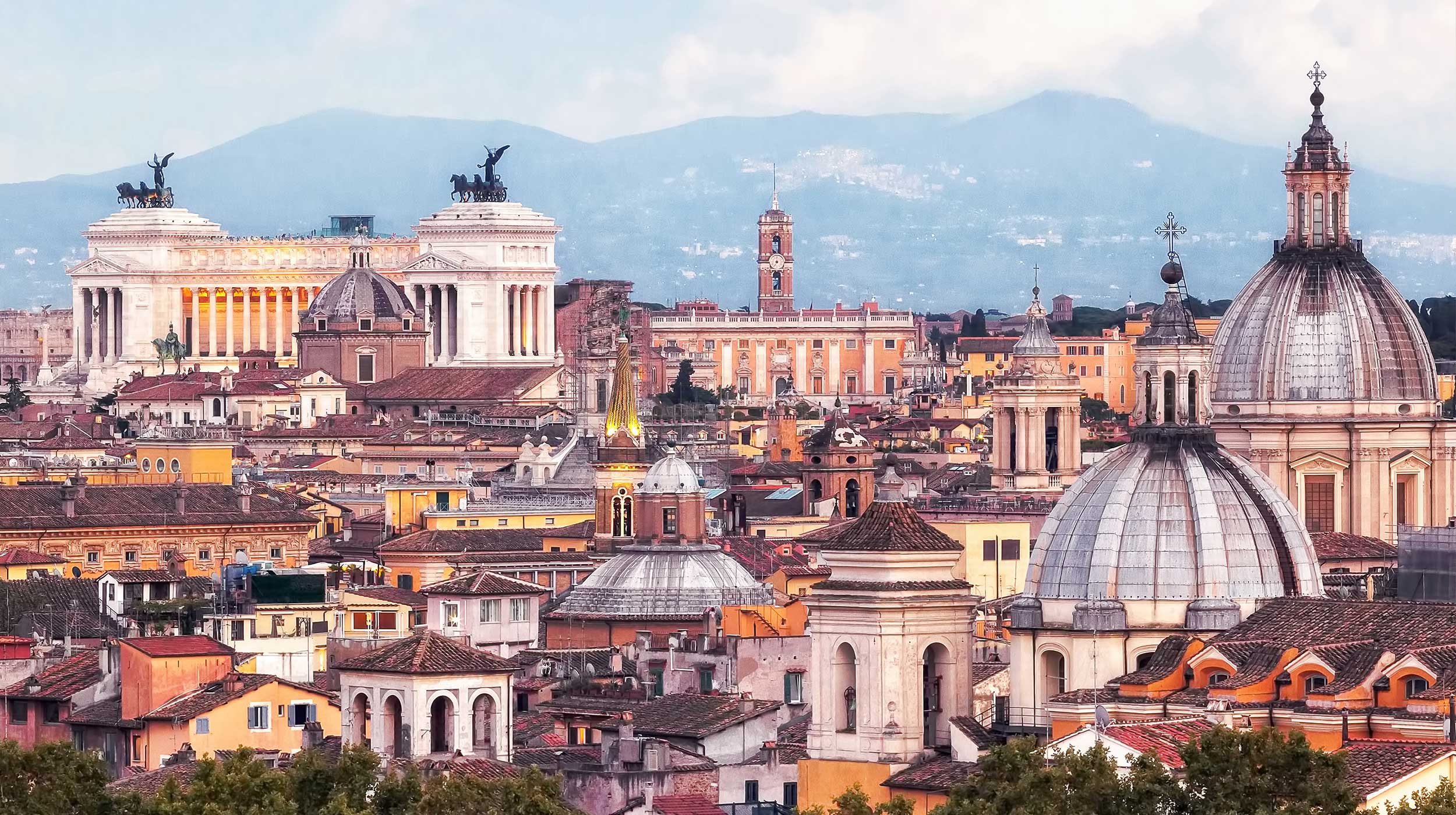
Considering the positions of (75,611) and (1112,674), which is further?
(75,611)

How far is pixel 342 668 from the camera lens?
141ft

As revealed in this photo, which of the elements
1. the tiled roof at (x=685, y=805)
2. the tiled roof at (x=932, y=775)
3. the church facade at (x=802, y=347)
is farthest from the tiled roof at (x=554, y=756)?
the church facade at (x=802, y=347)

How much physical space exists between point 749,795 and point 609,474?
107ft

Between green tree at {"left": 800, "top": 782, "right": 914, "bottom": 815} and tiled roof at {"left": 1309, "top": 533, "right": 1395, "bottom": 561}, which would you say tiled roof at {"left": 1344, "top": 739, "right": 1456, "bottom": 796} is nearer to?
green tree at {"left": 800, "top": 782, "right": 914, "bottom": 815}

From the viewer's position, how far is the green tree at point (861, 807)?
3228cm

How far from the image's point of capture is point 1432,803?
29.4 m

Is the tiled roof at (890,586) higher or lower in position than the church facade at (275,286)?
lower

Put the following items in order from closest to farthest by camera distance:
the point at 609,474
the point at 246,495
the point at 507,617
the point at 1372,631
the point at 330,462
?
the point at 1372,631, the point at 507,617, the point at 609,474, the point at 246,495, the point at 330,462

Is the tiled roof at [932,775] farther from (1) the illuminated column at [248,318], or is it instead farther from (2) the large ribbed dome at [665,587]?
(1) the illuminated column at [248,318]

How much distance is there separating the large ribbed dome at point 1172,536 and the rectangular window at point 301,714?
9.74 m

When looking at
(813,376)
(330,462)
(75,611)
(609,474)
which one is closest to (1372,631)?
(75,611)

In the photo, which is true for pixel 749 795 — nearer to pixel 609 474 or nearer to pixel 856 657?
pixel 856 657

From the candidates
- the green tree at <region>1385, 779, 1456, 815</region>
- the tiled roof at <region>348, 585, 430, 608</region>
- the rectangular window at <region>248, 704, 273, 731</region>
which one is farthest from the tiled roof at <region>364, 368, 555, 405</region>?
the green tree at <region>1385, 779, 1456, 815</region>

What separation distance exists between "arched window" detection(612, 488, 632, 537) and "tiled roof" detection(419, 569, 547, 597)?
1433 centimetres
